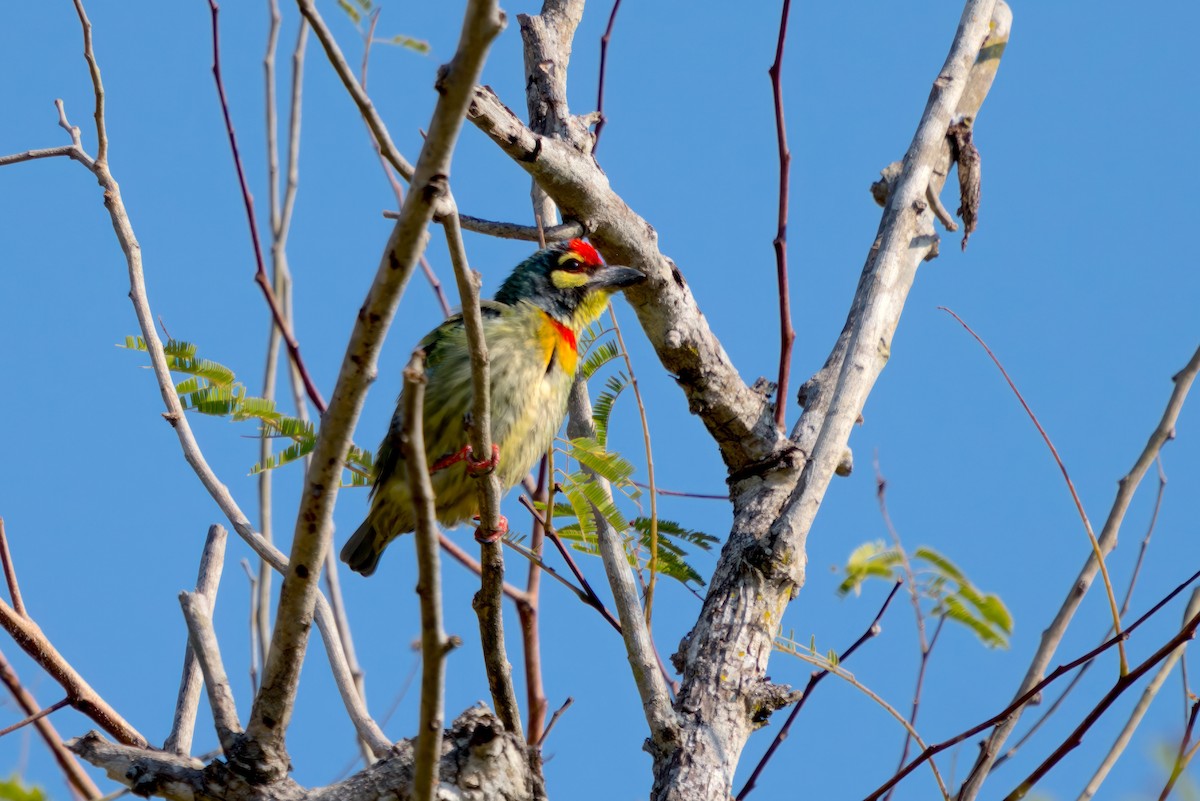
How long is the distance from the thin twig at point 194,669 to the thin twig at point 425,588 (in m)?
1.31

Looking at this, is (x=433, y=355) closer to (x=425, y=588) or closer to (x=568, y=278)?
(x=568, y=278)

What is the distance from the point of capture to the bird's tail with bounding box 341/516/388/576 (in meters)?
4.89

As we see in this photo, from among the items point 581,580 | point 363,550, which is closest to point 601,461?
point 581,580

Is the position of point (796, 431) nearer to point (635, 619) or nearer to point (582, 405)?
point (582, 405)

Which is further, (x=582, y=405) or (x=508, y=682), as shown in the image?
(x=582, y=405)

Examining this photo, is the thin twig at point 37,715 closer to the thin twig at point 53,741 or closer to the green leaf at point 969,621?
the thin twig at point 53,741

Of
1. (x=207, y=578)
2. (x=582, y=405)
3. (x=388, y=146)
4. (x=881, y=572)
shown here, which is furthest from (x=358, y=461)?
(x=388, y=146)

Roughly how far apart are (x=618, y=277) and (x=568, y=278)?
668 millimetres

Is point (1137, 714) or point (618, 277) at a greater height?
point (618, 277)

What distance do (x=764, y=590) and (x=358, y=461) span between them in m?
1.62

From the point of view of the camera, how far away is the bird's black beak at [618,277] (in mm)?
4117

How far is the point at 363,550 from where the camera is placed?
195 inches

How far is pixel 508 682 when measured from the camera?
9.99 ft

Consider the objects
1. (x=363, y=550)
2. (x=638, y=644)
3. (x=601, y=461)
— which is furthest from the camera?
(x=363, y=550)
